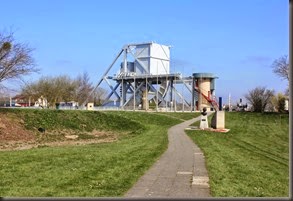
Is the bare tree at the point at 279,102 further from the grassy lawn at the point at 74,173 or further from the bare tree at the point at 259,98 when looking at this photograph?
the grassy lawn at the point at 74,173

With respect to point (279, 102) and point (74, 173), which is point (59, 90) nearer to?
point (279, 102)

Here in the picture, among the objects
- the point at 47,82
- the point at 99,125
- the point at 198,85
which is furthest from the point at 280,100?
the point at 99,125

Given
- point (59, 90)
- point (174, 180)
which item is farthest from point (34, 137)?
point (59, 90)

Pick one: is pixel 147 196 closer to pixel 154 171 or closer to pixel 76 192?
pixel 76 192

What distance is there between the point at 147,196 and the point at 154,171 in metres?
3.72

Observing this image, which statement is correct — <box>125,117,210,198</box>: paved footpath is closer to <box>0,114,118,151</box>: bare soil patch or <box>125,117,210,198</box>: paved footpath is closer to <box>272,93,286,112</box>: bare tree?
<box>0,114,118,151</box>: bare soil patch

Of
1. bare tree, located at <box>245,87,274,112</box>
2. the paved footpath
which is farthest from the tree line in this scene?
the paved footpath

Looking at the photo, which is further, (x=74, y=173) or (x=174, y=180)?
(x=74, y=173)

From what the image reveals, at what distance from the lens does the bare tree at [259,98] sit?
99.3m

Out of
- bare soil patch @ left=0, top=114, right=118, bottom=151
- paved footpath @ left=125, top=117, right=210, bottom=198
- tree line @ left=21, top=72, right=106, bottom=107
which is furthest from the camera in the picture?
tree line @ left=21, top=72, right=106, bottom=107

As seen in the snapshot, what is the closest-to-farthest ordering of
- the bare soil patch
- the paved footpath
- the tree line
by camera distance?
the paved footpath → the bare soil patch → the tree line

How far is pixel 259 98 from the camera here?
102750 mm

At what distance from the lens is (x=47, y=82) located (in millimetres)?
89375

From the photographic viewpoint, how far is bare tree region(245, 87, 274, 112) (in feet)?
326
